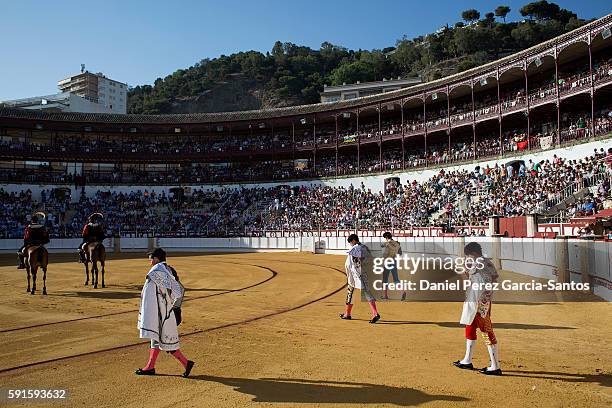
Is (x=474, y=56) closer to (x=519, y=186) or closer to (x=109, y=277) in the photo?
(x=519, y=186)

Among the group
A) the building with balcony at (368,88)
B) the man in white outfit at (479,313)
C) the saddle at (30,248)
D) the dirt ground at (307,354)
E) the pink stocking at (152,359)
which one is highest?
the building with balcony at (368,88)

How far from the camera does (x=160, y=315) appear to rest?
22.4 feet

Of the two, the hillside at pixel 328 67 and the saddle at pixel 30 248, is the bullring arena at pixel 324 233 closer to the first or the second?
the saddle at pixel 30 248

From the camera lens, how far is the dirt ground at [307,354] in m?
5.97

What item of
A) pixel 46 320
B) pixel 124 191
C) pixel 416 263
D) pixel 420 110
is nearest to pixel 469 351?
pixel 416 263

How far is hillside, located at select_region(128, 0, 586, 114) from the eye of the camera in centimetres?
10206

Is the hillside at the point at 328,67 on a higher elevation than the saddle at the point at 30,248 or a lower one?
higher

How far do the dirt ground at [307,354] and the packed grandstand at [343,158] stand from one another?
52.1 feet

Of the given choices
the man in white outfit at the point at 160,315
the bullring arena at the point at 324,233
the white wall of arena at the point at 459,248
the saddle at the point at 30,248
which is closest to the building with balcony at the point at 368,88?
the bullring arena at the point at 324,233

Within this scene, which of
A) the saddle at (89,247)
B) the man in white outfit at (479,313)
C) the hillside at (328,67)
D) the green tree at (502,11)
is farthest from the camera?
the green tree at (502,11)

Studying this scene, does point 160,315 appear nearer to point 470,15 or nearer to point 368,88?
point 368,88

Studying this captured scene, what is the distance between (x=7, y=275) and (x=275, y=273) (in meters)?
12.6

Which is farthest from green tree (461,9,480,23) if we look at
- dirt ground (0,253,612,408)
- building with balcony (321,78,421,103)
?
dirt ground (0,253,612,408)

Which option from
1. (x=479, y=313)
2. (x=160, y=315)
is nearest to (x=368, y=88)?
(x=479, y=313)
